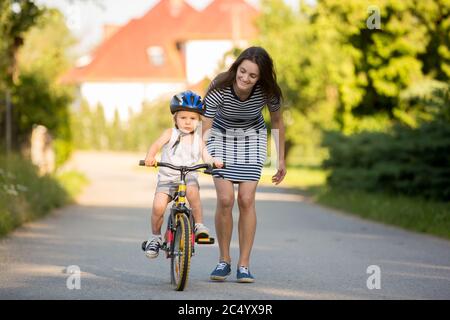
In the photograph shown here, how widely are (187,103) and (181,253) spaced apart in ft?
4.01

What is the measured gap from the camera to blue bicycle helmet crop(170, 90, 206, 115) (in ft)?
27.6

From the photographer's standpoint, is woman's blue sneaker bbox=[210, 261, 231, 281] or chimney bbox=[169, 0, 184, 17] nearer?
woman's blue sneaker bbox=[210, 261, 231, 281]

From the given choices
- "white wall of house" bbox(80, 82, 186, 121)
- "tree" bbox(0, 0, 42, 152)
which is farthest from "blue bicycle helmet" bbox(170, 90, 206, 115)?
"white wall of house" bbox(80, 82, 186, 121)

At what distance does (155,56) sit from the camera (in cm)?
7850

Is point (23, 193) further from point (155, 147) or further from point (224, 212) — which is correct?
point (155, 147)

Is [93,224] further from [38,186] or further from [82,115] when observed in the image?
[82,115]

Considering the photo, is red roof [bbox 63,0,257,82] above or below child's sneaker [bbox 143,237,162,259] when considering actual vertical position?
above

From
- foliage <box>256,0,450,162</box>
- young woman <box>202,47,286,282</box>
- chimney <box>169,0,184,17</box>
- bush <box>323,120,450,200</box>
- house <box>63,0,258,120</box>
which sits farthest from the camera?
chimney <box>169,0,184,17</box>

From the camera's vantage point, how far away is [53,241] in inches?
504

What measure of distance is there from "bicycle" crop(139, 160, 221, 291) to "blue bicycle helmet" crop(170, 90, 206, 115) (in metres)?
0.48

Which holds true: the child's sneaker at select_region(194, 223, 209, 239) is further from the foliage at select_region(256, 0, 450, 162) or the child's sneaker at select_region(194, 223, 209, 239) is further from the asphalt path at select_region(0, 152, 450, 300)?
the foliage at select_region(256, 0, 450, 162)

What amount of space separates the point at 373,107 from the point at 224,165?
698 inches

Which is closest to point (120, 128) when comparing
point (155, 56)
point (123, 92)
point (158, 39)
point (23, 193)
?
point (123, 92)

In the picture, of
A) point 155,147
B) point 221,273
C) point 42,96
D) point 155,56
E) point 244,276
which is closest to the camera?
point 155,147
